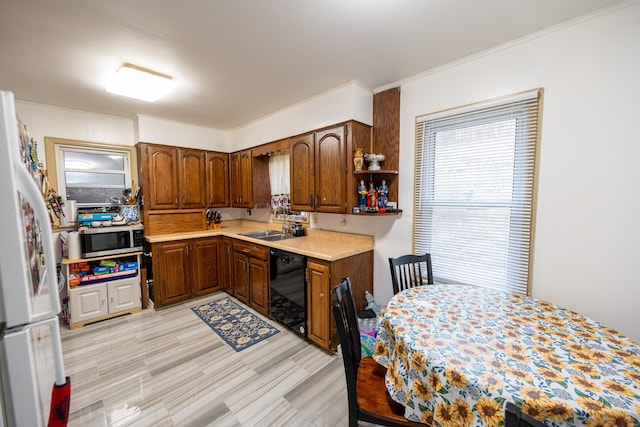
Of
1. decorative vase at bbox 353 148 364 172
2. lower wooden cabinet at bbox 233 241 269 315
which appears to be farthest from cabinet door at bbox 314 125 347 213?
lower wooden cabinet at bbox 233 241 269 315

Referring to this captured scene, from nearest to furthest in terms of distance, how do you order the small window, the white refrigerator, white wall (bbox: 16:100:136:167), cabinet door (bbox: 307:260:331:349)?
the white refrigerator
cabinet door (bbox: 307:260:331:349)
white wall (bbox: 16:100:136:167)
the small window

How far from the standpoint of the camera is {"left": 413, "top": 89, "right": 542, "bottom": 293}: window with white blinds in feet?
5.90

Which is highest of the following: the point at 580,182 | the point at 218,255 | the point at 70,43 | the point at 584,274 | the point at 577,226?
the point at 70,43

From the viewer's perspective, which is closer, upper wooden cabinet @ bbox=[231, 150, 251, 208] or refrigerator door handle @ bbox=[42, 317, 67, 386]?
refrigerator door handle @ bbox=[42, 317, 67, 386]

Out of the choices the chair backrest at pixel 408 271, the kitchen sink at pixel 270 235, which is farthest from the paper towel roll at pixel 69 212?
the chair backrest at pixel 408 271

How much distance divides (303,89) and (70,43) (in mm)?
1787

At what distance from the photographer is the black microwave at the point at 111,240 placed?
2.82m

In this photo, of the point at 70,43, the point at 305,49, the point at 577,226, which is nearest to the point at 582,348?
the point at 577,226

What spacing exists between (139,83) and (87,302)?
2463 mm

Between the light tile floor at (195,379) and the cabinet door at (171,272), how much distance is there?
Answer: 1.62 feet

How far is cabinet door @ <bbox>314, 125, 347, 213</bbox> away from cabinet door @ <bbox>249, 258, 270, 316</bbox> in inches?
37.9

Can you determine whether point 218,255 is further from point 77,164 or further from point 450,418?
point 450,418

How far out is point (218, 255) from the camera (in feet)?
12.1

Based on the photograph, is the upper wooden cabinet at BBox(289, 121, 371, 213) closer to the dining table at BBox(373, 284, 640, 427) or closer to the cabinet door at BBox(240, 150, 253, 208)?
the cabinet door at BBox(240, 150, 253, 208)
